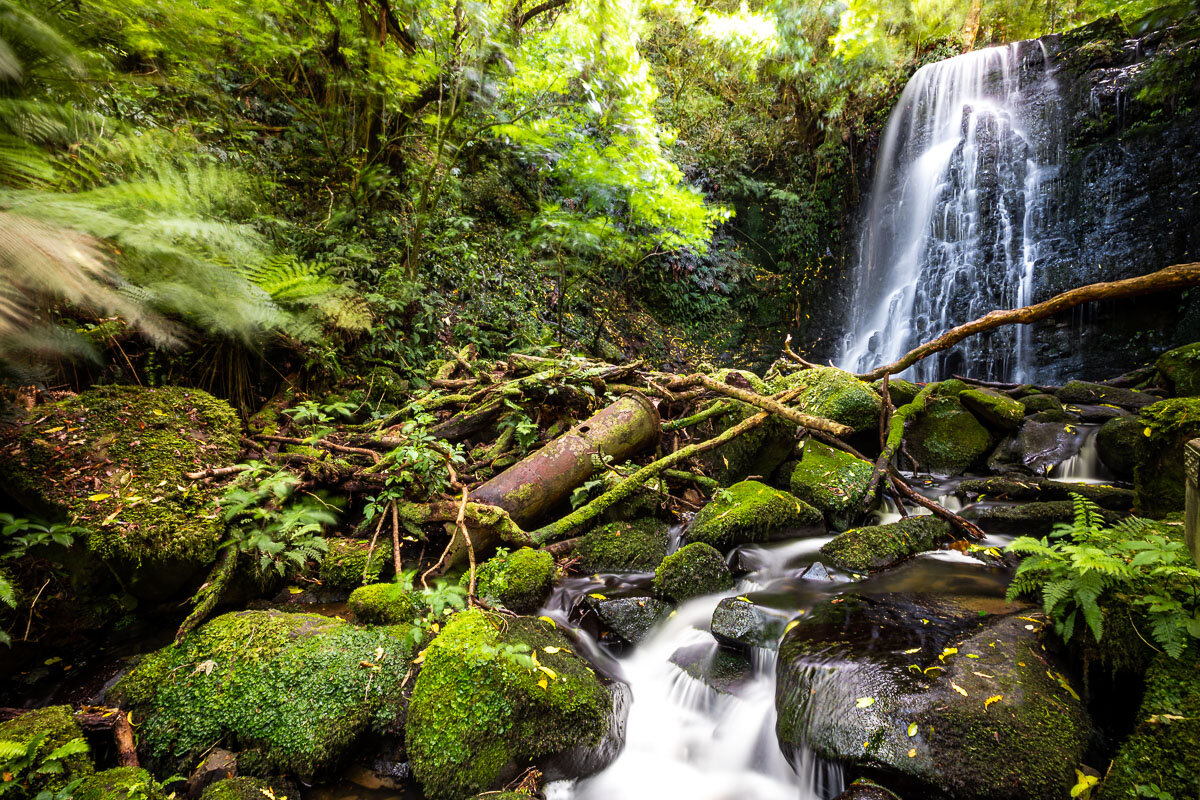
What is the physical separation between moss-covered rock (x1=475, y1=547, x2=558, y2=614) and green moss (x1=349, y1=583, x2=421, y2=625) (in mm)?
421

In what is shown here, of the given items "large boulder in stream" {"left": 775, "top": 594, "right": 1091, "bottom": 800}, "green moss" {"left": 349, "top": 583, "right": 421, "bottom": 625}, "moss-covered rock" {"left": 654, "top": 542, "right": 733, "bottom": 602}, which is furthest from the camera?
"moss-covered rock" {"left": 654, "top": 542, "right": 733, "bottom": 602}

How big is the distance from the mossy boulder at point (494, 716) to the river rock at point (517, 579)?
24.7 inches

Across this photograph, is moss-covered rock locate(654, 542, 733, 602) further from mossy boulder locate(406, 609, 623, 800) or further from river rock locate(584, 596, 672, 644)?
mossy boulder locate(406, 609, 623, 800)

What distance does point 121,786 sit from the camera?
179 cm

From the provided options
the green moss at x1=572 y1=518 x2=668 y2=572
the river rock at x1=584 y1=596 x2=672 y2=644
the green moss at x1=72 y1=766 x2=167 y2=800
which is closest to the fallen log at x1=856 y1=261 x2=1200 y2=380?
the green moss at x1=572 y1=518 x2=668 y2=572

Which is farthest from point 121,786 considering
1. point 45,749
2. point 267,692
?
point 267,692

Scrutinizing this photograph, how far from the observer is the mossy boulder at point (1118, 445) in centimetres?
500

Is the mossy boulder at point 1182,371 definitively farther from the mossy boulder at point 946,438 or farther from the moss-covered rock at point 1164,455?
the moss-covered rock at point 1164,455

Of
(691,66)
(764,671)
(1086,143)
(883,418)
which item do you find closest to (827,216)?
(1086,143)

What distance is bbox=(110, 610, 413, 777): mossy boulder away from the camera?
219cm

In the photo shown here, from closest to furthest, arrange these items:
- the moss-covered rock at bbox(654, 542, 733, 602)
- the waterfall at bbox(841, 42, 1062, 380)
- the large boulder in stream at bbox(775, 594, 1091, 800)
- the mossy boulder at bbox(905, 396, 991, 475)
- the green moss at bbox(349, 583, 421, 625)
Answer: the large boulder in stream at bbox(775, 594, 1091, 800) → the green moss at bbox(349, 583, 421, 625) → the moss-covered rock at bbox(654, 542, 733, 602) → the mossy boulder at bbox(905, 396, 991, 475) → the waterfall at bbox(841, 42, 1062, 380)

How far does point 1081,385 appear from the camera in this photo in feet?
22.5

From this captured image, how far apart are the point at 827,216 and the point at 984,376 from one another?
6747 millimetres

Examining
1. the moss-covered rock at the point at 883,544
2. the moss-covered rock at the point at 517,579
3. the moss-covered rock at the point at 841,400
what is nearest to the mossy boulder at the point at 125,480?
the moss-covered rock at the point at 517,579
